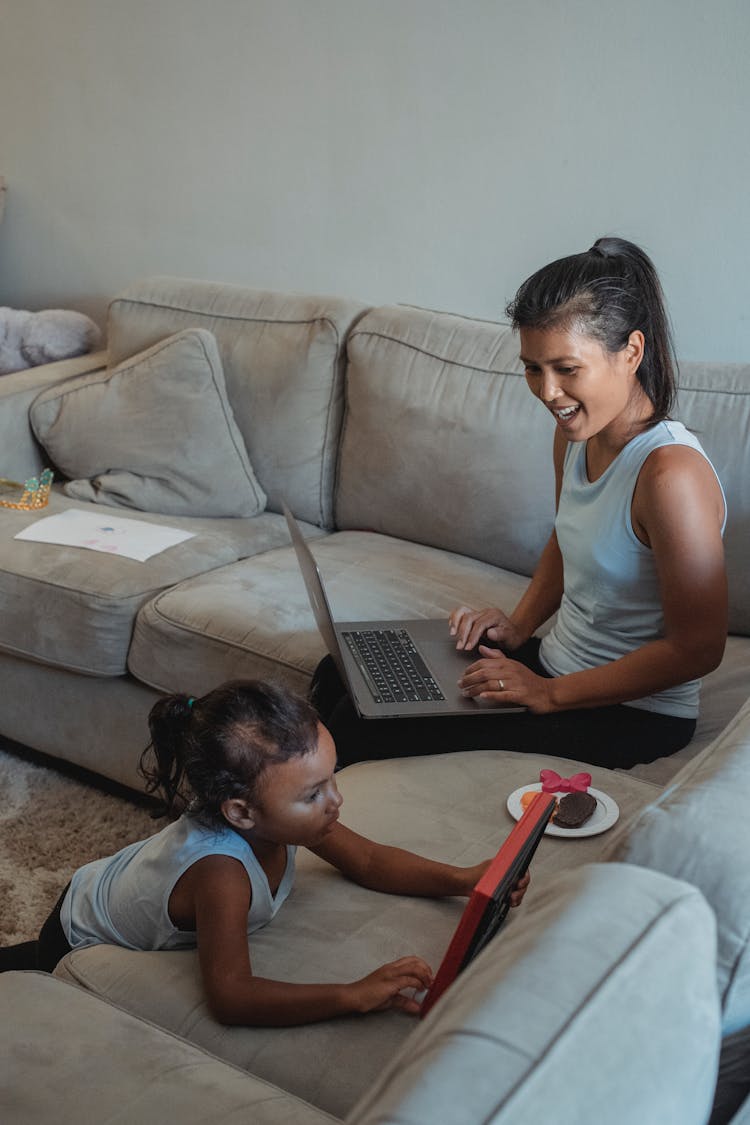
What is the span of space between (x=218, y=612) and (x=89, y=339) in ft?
4.79

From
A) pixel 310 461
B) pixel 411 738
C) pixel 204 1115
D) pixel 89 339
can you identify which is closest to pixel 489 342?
pixel 310 461

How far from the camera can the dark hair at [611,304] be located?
1.57 metres

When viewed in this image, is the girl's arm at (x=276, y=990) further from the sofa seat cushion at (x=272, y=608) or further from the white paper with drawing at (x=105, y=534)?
the white paper with drawing at (x=105, y=534)

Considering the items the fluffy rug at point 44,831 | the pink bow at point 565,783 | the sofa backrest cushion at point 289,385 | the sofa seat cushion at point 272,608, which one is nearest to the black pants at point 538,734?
the pink bow at point 565,783

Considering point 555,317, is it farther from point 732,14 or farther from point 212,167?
point 212,167

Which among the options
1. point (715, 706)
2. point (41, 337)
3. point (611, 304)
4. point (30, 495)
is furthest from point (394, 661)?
point (41, 337)

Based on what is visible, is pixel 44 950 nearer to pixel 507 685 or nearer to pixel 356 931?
pixel 356 931

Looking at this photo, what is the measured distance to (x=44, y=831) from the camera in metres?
2.19

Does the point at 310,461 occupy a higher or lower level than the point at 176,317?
lower

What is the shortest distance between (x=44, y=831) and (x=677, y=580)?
133 centimetres

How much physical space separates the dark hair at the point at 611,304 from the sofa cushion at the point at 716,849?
83 centimetres

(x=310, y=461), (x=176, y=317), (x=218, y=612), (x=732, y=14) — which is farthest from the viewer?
(x=176, y=317)

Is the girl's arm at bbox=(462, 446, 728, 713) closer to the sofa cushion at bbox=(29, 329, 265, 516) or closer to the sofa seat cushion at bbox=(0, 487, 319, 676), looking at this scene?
the sofa seat cushion at bbox=(0, 487, 319, 676)

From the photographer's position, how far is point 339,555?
241 centimetres
